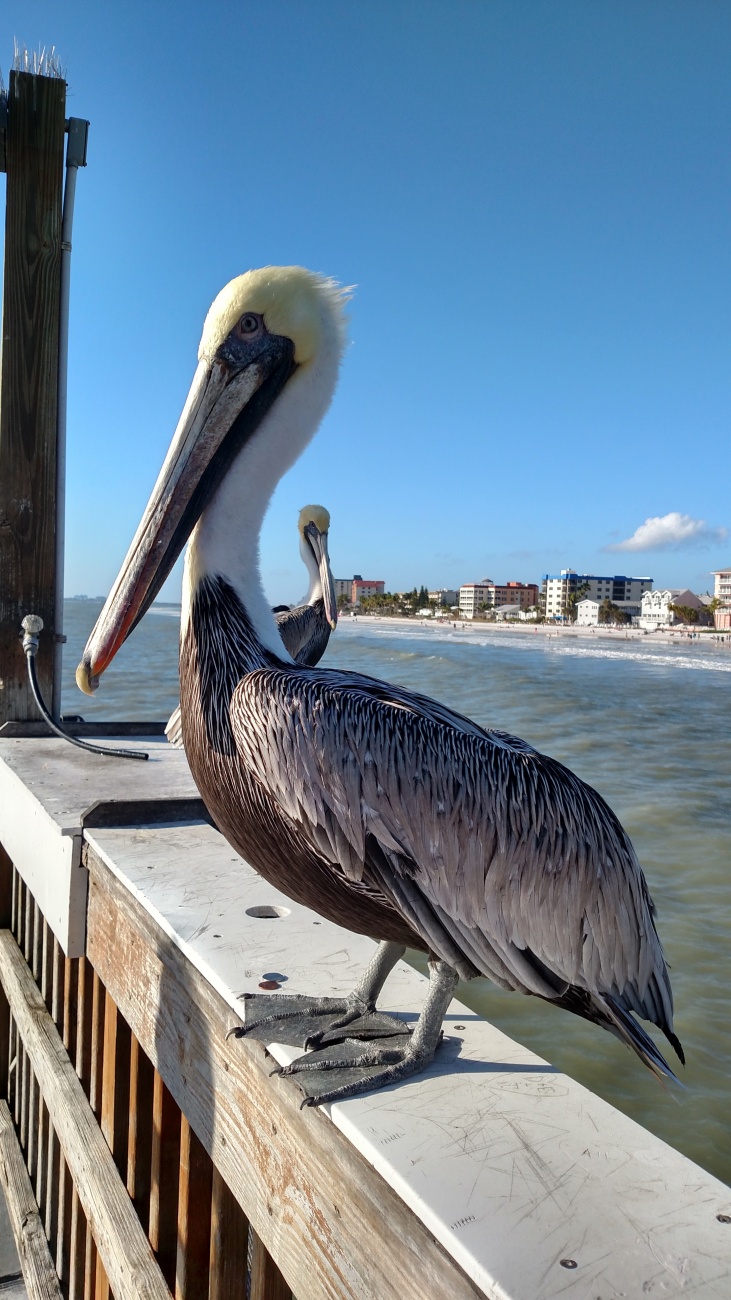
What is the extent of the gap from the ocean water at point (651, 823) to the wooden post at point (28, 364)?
276 centimetres

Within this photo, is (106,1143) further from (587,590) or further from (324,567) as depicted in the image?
(587,590)

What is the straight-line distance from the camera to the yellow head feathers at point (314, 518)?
21.6 feet

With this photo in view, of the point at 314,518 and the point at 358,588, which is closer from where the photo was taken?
the point at 314,518

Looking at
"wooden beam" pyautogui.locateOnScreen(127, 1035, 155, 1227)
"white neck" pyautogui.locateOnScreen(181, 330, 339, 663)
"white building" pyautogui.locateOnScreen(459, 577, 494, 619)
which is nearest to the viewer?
"white neck" pyautogui.locateOnScreen(181, 330, 339, 663)

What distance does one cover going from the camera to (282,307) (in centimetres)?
201

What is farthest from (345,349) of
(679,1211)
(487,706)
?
(487,706)

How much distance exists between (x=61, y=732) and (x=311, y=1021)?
2.50 metres

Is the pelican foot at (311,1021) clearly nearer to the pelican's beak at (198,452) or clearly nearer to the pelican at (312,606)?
the pelican's beak at (198,452)

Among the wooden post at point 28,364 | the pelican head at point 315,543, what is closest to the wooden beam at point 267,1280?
the wooden post at point 28,364

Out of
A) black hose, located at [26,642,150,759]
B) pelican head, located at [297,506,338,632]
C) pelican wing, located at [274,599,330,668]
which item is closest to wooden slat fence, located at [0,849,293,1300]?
black hose, located at [26,642,150,759]

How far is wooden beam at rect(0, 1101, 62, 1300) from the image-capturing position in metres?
2.67

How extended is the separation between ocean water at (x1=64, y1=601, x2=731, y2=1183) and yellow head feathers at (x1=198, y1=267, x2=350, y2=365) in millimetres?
2931

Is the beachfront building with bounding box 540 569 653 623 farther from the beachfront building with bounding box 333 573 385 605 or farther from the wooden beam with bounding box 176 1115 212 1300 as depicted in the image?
the wooden beam with bounding box 176 1115 212 1300

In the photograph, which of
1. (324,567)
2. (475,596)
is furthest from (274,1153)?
(475,596)
